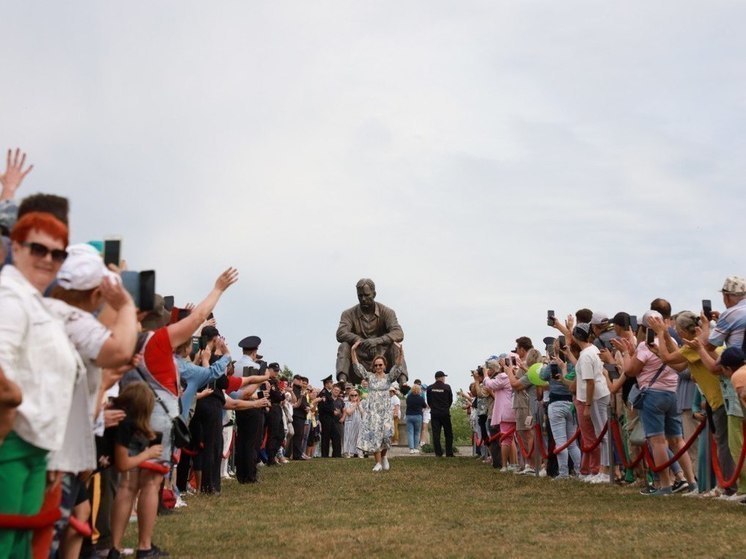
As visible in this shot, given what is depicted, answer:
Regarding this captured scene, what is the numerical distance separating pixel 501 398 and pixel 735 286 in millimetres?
9622


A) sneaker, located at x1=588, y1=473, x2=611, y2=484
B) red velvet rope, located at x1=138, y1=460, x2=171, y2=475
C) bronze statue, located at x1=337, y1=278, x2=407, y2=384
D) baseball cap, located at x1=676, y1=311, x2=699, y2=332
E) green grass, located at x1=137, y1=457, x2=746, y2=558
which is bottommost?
green grass, located at x1=137, y1=457, x2=746, y2=558

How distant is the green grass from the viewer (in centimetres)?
843

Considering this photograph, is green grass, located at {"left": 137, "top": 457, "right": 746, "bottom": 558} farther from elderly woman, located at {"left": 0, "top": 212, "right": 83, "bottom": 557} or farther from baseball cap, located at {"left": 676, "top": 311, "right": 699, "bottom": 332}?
elderly woman, located at {"left": 0, "top": 212, "right": 83, "bottom": 557}

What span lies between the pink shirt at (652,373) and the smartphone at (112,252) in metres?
8.99

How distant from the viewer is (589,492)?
13.7m

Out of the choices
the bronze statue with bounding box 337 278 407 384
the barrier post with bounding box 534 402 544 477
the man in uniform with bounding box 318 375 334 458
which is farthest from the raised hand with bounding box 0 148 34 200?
the man in uniform with bounding box 318 375 334 458

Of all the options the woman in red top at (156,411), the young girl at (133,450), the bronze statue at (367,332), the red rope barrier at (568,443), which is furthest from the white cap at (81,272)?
the bronze statue at (367,332)

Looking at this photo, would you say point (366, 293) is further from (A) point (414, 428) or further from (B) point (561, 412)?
(B) point (561, 412)

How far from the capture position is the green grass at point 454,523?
8.43 metres

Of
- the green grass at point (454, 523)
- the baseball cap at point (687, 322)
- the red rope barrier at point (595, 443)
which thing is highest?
the baseball cap at point (687, 322)

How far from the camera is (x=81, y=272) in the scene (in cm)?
504

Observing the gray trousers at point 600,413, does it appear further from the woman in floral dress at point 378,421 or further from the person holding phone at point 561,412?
the woman in floral dress at point 378,421

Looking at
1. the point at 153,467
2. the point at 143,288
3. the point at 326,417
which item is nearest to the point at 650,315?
the point at 153,467

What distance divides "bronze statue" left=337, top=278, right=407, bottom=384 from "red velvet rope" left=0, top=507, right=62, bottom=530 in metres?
21.6
